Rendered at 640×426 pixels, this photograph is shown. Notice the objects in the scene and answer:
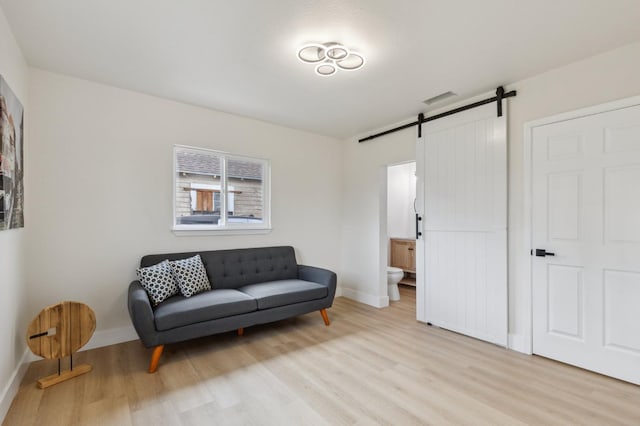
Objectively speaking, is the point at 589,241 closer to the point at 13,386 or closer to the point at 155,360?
the point at 155,360

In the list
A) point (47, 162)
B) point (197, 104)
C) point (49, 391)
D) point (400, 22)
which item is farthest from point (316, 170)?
point (49, 391)

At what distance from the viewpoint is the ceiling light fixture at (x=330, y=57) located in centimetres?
233

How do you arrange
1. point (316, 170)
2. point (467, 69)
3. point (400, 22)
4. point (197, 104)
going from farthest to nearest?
point (316, 170), point (197, 104), point (467, 69), point (400, 22)

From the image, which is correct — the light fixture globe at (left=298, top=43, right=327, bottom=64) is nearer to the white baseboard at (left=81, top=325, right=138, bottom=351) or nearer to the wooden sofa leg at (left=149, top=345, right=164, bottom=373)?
the wooden sofa leg at (left=149, top=345, right=164, bottom=373)

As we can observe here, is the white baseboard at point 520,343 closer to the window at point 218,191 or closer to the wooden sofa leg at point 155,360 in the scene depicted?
the window at point 218,191

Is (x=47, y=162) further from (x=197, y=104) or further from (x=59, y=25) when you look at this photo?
(x=197, y=104)

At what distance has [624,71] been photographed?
2.38m

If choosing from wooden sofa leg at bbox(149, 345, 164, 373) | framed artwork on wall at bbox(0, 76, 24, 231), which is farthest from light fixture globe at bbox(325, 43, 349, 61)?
wooden sofa leg at bbox(149, 345, 164, 373)

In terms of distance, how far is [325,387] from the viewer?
2289 mm

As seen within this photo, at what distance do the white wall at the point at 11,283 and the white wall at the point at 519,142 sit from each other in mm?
3708

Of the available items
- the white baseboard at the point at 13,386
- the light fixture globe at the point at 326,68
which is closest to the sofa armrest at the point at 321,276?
the light fixture globe at the point at 326,68

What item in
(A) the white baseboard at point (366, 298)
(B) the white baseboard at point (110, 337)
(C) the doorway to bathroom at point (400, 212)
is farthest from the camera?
(C) the doorway to bathroom at point (400, 212)

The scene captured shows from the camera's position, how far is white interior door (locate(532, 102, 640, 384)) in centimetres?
235

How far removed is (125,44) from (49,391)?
260cm
